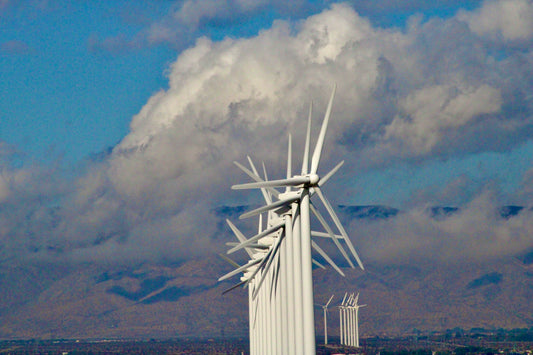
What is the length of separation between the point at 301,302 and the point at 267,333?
90.1ft

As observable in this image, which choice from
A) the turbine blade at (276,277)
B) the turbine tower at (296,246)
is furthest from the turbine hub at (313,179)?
the turbine blade at (276,277)

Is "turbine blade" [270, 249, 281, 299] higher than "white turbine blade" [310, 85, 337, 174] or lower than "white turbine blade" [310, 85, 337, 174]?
lower

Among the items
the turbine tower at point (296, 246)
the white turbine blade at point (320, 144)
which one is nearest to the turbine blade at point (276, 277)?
the turbine tower at point (296, 246)

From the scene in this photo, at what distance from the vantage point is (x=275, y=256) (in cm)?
6650

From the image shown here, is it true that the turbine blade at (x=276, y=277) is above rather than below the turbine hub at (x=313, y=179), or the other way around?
below

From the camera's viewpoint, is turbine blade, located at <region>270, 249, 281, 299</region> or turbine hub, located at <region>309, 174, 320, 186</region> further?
turbine blade, located at <region>270, 249, 281, 299</region>

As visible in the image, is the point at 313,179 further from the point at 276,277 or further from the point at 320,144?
the point at 276,277

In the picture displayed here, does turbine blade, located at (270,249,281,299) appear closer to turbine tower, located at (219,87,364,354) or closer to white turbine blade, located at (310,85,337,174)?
turbine tower, located at (219,87,364,354)

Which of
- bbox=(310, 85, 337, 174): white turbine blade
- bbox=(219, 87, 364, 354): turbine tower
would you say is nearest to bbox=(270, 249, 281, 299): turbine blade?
bbox=(219, 87, 364, 354): turbine tower

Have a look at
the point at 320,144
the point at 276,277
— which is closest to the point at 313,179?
the point at 320,144

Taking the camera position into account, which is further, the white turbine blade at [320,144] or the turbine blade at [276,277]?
the turbine blade at [276,277]

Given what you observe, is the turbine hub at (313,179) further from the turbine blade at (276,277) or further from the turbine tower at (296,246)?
the turbine blade at (276,277)

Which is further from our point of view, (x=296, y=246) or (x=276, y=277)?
(x=276, y=277)

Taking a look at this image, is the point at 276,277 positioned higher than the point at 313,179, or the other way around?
the point at 313,179
